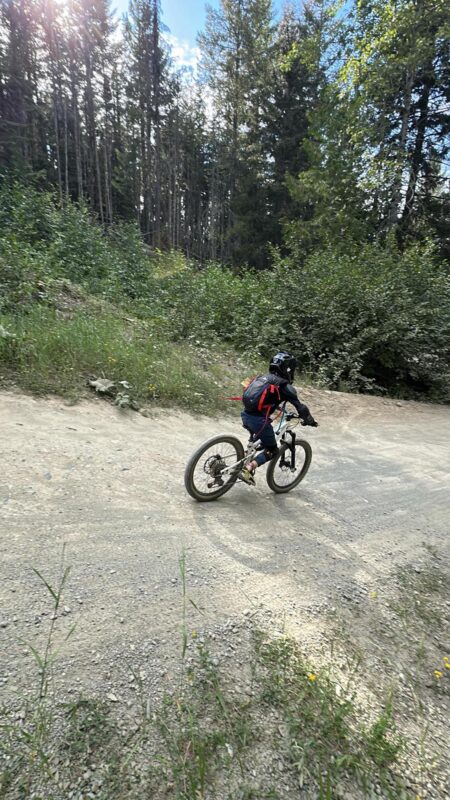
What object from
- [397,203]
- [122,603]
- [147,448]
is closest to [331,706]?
[122,603]

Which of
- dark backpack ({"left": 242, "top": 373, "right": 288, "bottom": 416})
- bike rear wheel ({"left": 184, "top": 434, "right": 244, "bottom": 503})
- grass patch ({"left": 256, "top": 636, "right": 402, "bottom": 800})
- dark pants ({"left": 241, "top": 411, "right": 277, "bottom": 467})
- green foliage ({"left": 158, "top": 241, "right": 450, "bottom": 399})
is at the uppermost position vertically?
green foliage ({"left": 158, "top": 241, "right": 450, "bottom": 399})

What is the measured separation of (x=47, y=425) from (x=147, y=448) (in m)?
1.30

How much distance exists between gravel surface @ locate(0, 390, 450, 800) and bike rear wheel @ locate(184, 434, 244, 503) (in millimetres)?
150

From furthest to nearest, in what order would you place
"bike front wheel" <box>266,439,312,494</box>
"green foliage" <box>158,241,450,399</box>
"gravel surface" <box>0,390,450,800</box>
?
"green foliage" <box>158,241,450,399</box>, "bike front wheel" <box>266,439,312,494</box>, "gravel surface" <box>0,390,450,800</box>

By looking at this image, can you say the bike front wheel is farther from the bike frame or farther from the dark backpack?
the dark backpack

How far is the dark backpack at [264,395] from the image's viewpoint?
4129 millimetres

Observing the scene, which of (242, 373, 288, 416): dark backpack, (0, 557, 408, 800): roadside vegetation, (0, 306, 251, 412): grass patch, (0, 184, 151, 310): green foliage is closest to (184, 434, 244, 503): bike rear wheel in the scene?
(242, 373, 288, 416): dark backpack

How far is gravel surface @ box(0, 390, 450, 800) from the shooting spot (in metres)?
2.15

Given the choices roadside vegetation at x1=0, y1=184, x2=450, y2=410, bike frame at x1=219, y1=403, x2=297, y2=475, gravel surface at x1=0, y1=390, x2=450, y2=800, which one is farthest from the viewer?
roadside vegetation at x1=0, y1=184, x2=450, y2=410

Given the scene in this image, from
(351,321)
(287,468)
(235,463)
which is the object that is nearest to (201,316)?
(351,321)

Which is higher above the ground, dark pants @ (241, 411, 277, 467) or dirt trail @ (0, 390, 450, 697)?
dark pants @ (241, 411, 277, 467)

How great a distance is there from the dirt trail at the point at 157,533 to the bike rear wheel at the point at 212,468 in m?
0.15

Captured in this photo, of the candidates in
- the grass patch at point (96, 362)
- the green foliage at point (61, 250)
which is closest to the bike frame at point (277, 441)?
the grass patch at point (96, 362)

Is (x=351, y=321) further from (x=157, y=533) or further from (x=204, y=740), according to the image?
(x=204, y=740)
